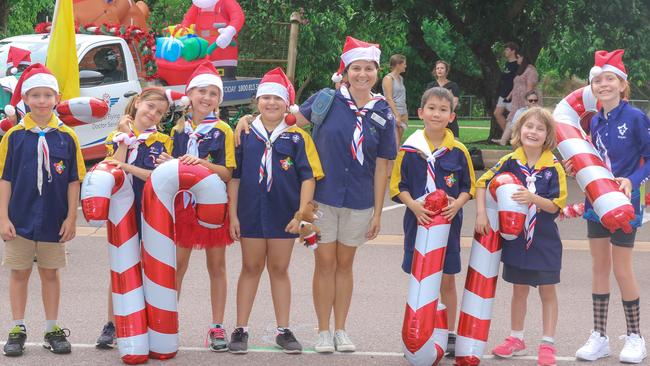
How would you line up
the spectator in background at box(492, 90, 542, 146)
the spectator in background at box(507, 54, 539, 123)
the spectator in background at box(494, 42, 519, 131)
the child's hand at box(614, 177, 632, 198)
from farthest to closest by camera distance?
the spectator in background at box(494, 42, 519, 131) < the spectator in background at box(507, 54, 539, 123) < the spectator in background at box(492, 90, 542, 146) < the child's hand at box(614, 177, 632, 198)

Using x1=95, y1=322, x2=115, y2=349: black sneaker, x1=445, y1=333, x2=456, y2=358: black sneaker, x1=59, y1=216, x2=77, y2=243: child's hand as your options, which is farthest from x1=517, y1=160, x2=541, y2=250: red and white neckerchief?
x1=59, y1=216, x2=77, y2=243: child's hand

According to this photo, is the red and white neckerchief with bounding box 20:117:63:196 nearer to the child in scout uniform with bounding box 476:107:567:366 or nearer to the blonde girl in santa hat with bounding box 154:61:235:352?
the blonde girl in santa hat with bounding box 154:61:235:352

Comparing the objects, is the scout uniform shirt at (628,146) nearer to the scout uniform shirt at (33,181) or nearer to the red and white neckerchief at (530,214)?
the red and white neckerchief at (530,214)

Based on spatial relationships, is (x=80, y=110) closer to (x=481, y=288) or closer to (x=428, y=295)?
(x=428, y=295)

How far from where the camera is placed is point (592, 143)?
6.31 metres

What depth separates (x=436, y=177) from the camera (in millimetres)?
6000

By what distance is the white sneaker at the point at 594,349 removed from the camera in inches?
240

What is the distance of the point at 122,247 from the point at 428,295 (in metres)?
1.75

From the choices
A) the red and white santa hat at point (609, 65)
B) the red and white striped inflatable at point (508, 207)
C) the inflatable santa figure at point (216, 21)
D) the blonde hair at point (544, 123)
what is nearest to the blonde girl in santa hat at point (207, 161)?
the red and white striped inflatable at point (508, 207)

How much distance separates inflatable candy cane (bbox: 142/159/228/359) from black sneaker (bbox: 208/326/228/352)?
0.98 feet

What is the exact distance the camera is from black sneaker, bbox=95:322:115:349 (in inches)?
244

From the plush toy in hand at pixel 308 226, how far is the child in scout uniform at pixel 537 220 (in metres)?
0.93

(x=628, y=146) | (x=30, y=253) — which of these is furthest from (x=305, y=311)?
(x=628, y=146)

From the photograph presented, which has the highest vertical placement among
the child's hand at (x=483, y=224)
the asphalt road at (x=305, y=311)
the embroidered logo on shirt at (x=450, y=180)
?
the embroidered logo on shirt at (x=450, y=180)
